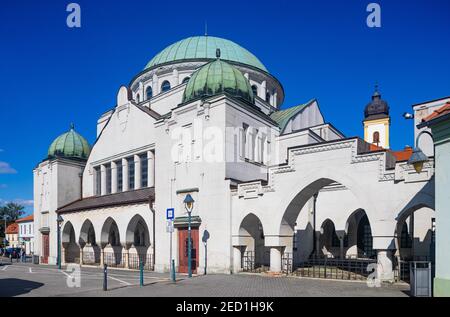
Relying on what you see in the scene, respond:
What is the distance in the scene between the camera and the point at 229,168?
63.2ft

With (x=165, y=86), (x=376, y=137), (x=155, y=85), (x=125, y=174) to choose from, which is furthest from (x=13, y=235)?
(x=376, y=137)

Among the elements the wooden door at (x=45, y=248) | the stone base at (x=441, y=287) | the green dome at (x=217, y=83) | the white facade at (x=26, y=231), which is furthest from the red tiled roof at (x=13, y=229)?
the stone base at (x=441, y=287)

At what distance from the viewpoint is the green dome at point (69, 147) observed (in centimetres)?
3306

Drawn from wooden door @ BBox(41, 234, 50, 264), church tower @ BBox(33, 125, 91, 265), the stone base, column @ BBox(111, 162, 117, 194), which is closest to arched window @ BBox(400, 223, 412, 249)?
the stone base

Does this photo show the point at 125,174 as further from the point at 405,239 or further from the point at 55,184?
the point at 405,239

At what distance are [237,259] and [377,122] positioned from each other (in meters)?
50.9

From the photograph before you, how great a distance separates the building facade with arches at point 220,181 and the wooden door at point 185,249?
86mm

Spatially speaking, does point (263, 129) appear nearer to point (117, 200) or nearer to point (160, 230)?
point (160, 230)

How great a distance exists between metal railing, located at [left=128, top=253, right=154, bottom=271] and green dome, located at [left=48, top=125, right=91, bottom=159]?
11.4 meters

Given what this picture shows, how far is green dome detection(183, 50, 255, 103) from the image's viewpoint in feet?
67.8

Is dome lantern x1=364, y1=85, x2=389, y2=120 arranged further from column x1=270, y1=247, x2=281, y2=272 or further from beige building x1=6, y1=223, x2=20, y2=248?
beige building x1=6, y1=223, x2=20, y2=248

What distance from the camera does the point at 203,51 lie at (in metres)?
32.4

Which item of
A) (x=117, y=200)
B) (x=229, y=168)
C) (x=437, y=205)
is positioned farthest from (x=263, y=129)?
(x=437, y=205)

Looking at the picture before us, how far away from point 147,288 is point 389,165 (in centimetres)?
1005
